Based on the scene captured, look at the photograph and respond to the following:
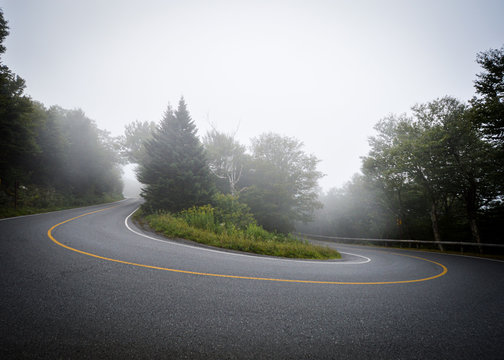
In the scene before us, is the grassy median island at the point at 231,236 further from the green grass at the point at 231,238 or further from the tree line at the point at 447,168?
the tree line at the point at 447,168

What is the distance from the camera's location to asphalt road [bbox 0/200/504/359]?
2094mm

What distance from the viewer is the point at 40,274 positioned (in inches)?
144

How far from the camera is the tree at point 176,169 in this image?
44.0 ft

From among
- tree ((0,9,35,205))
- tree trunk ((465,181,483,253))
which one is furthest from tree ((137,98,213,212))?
tree trunk ((465,181,483,253))

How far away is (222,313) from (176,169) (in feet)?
40.6

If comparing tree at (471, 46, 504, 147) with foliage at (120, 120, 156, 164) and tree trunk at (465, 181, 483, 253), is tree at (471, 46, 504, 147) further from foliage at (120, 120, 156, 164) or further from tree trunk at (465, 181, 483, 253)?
foliage at (120, 120, 156, 164)

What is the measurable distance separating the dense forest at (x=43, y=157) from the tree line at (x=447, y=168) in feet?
101

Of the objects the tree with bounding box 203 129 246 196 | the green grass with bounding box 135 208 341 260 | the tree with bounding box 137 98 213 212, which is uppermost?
the tree with bounding box 203 129 246 196

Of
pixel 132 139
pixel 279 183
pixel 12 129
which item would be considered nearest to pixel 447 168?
pixel 279 183

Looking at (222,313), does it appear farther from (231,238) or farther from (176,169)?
(176,169)

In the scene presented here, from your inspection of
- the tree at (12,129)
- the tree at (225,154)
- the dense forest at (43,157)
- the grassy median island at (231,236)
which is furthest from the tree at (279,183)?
the tree at (12,129)

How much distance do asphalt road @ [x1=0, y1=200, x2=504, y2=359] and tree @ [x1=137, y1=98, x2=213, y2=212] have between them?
8573 mm

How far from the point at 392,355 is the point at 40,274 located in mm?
6150

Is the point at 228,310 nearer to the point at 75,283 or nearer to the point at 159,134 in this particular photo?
the point at 75,283
